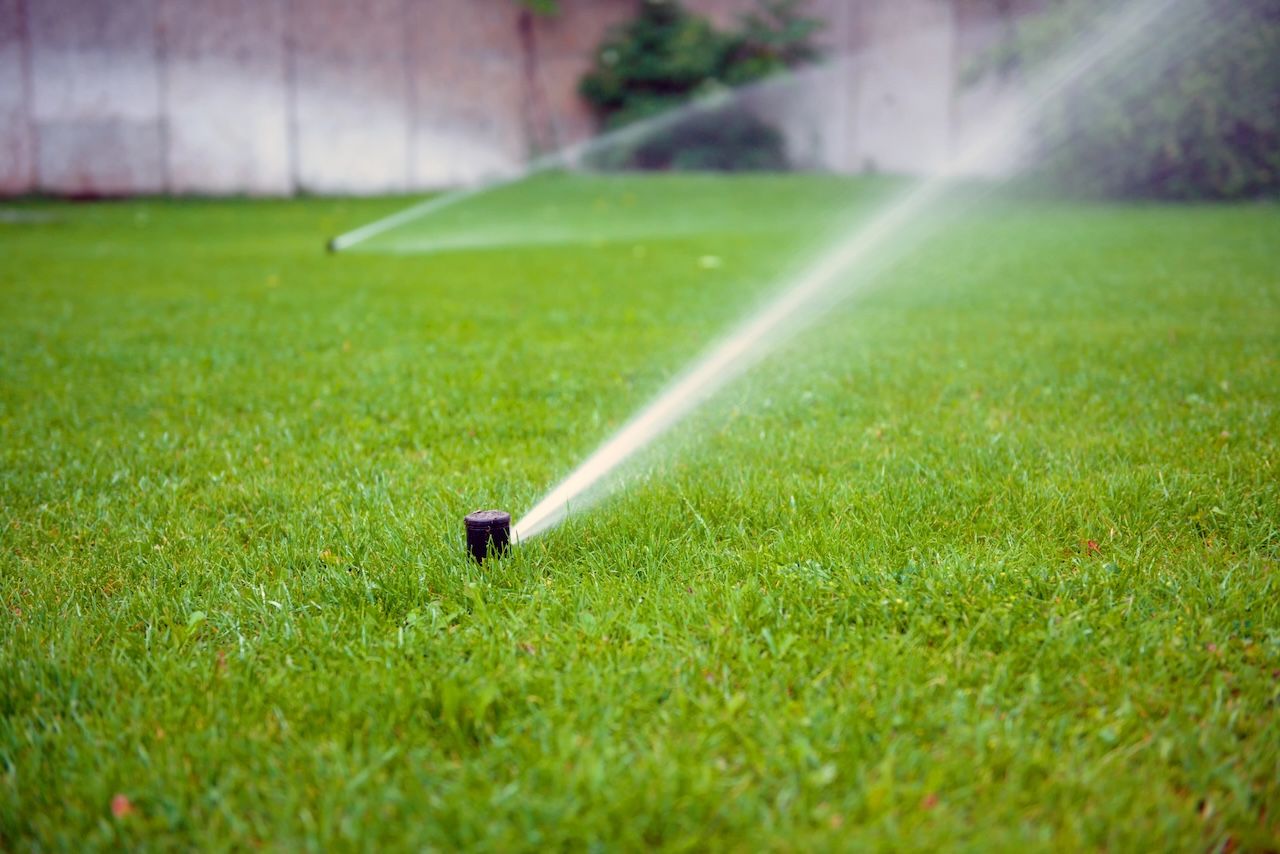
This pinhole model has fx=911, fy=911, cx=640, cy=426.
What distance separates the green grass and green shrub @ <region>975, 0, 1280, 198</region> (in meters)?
10.00

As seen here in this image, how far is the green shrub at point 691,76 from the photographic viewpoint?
58.7ft

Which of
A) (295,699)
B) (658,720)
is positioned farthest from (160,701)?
(658,720)

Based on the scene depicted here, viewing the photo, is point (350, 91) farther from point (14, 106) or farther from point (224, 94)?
point (14, 106)

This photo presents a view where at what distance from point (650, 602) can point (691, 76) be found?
58.5ft

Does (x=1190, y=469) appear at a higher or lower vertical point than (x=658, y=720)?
higher

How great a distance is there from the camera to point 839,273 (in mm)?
7852

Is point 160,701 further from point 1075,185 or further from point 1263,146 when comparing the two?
point 1263,146

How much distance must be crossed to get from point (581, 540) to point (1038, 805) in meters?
1.25

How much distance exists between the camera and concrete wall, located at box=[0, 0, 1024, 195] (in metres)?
15.0

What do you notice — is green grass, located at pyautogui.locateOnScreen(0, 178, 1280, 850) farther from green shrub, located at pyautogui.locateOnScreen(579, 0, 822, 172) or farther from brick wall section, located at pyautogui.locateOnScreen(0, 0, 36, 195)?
green shrub, located at pyautogui.locateOnScreen(579, 0, 822, 172)

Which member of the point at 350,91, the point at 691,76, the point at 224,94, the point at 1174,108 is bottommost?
the point at 1174,108

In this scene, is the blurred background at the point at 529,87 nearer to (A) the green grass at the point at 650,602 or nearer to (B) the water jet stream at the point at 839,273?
(B) the water jet stream at the point at 839,273

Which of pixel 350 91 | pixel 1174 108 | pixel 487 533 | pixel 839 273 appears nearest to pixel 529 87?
pixel 350 91

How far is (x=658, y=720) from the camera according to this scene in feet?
5.40
